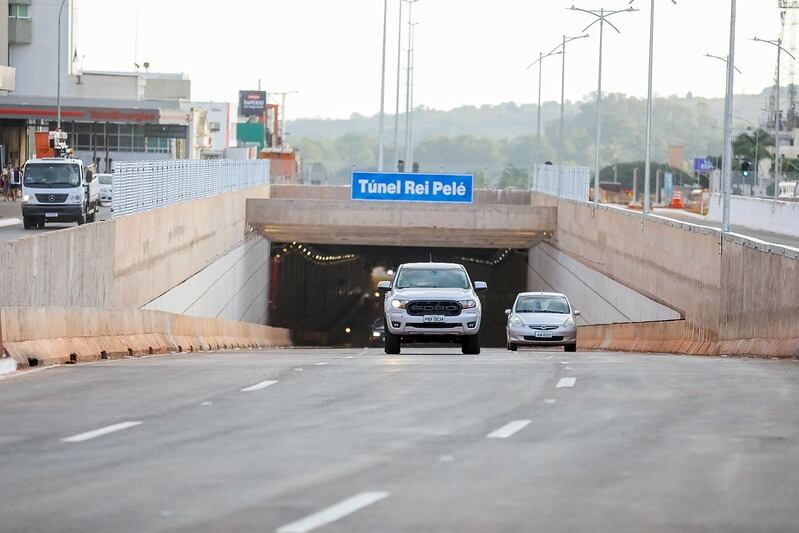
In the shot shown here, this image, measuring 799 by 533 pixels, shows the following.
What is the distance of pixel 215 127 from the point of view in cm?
16950

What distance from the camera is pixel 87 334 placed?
2419cm

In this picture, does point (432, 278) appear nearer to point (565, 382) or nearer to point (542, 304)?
point (542, 304)

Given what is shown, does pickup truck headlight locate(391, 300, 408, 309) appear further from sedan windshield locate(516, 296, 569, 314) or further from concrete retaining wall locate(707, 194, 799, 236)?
concrete retaining wall locate(707, 194, 799, 236)

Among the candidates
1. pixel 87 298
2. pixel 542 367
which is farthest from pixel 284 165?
pixel 542 367

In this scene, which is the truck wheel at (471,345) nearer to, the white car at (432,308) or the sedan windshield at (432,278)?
the white car at (432,308)

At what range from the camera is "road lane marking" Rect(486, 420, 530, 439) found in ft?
40.8

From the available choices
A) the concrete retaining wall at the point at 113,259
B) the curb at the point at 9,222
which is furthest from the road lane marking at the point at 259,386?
the curb at the point at 9,222

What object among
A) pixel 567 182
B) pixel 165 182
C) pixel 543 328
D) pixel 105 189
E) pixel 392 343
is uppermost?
pixel 567 182

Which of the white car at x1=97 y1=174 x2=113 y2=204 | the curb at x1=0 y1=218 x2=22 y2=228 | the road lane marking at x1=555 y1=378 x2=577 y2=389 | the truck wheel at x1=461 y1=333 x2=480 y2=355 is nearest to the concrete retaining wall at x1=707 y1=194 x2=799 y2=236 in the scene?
the truck wheel at x1=461 y1=333 x2=480 y2=355

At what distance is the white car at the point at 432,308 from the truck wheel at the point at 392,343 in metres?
0.03

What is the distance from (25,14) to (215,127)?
59702 millimetres

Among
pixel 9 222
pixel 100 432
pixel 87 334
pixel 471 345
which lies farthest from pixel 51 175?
pixel 100 432

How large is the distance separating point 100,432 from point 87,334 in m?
11.9

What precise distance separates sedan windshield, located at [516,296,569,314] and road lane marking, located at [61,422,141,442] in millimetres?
26502
